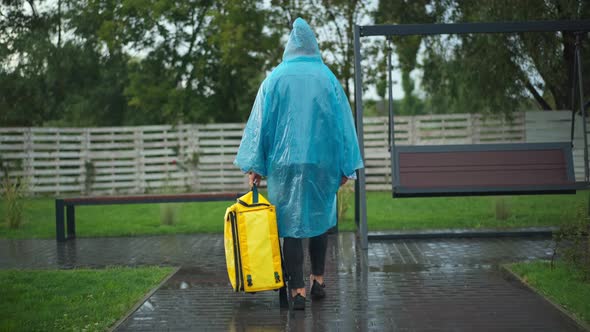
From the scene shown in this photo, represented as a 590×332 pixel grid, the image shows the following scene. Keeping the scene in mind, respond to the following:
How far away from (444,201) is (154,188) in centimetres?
820

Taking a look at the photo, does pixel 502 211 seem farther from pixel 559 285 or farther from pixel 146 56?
pixel 146 56

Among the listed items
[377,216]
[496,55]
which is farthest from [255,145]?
[496,55]

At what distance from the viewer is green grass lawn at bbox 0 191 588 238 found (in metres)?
9.93

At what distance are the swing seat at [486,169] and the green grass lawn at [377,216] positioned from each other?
0.68m

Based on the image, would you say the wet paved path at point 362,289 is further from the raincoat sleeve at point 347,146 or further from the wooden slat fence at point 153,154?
the wooden slat fence at point 153,154

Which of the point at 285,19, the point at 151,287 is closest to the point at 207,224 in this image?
the point at 151,287

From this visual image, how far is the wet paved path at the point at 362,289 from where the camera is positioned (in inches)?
178

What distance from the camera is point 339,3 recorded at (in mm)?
18031

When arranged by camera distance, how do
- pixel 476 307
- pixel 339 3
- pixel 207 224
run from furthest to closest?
pixel 339 3 < pixel 207 224 < pixel 476 307

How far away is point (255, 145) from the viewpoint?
496 cm

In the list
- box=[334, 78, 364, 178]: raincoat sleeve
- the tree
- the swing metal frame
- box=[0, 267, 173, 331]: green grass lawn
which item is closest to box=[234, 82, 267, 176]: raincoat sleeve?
box=[334, 78, 364, 178]: raincoat sleeve

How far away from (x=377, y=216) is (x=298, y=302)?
683cm

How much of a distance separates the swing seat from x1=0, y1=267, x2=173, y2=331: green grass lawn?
9.50 ft

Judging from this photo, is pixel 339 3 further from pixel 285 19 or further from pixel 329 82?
pixel 329 82
